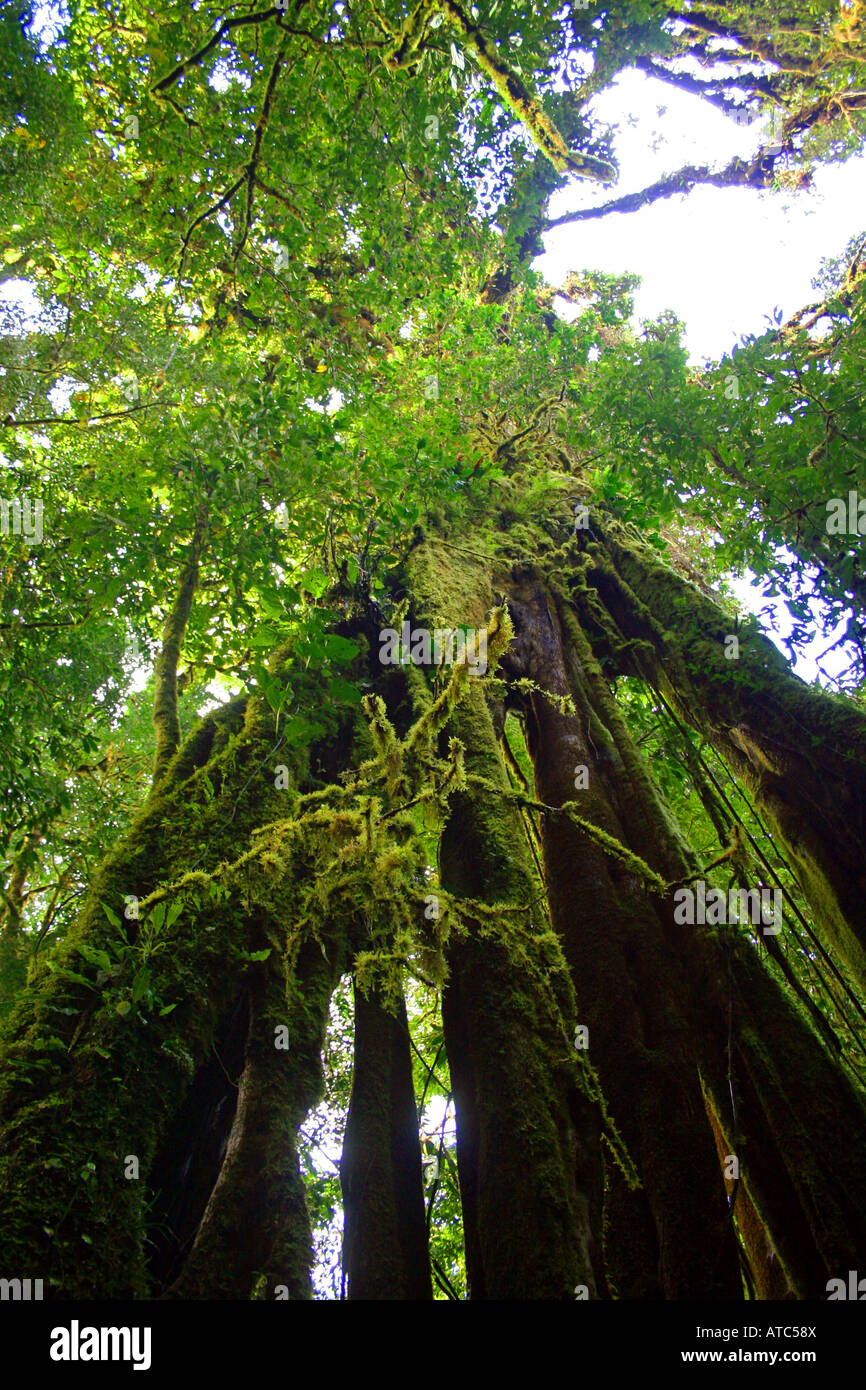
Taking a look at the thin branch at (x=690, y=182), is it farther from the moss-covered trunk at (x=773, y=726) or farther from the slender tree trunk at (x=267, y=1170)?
the slender tree trunk at (x=267, y=1170)

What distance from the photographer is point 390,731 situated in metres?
2.98

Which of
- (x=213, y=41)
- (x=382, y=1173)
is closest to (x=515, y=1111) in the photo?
(x=382, y=1173)

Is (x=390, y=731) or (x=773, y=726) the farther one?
(x=773, y=726)

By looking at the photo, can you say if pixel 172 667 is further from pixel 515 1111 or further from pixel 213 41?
pixel 213 41

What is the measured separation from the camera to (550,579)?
6406 millimetres

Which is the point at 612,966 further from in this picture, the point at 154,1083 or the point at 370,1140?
the point at 154,1083

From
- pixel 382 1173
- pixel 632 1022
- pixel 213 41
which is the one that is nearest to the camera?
pixel 382 1173

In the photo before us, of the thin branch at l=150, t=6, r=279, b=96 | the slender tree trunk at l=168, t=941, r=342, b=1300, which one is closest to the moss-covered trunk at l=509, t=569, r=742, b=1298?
the slender tree trunk at l=168, t=941, r=342, b=1300

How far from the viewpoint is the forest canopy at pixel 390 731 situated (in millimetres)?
2406

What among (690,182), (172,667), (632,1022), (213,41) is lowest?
(632,1022)

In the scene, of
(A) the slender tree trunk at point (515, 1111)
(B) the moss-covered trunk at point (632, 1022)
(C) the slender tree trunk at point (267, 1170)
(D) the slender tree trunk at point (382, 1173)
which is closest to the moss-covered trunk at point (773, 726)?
(B) the moss-covered trunk at point (632, 1022)

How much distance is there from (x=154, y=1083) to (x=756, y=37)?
16.4 meters

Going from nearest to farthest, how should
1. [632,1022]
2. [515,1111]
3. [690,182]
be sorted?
[515,1111] < [632,1022] < [690,182]

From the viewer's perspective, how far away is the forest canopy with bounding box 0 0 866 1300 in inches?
94.7
